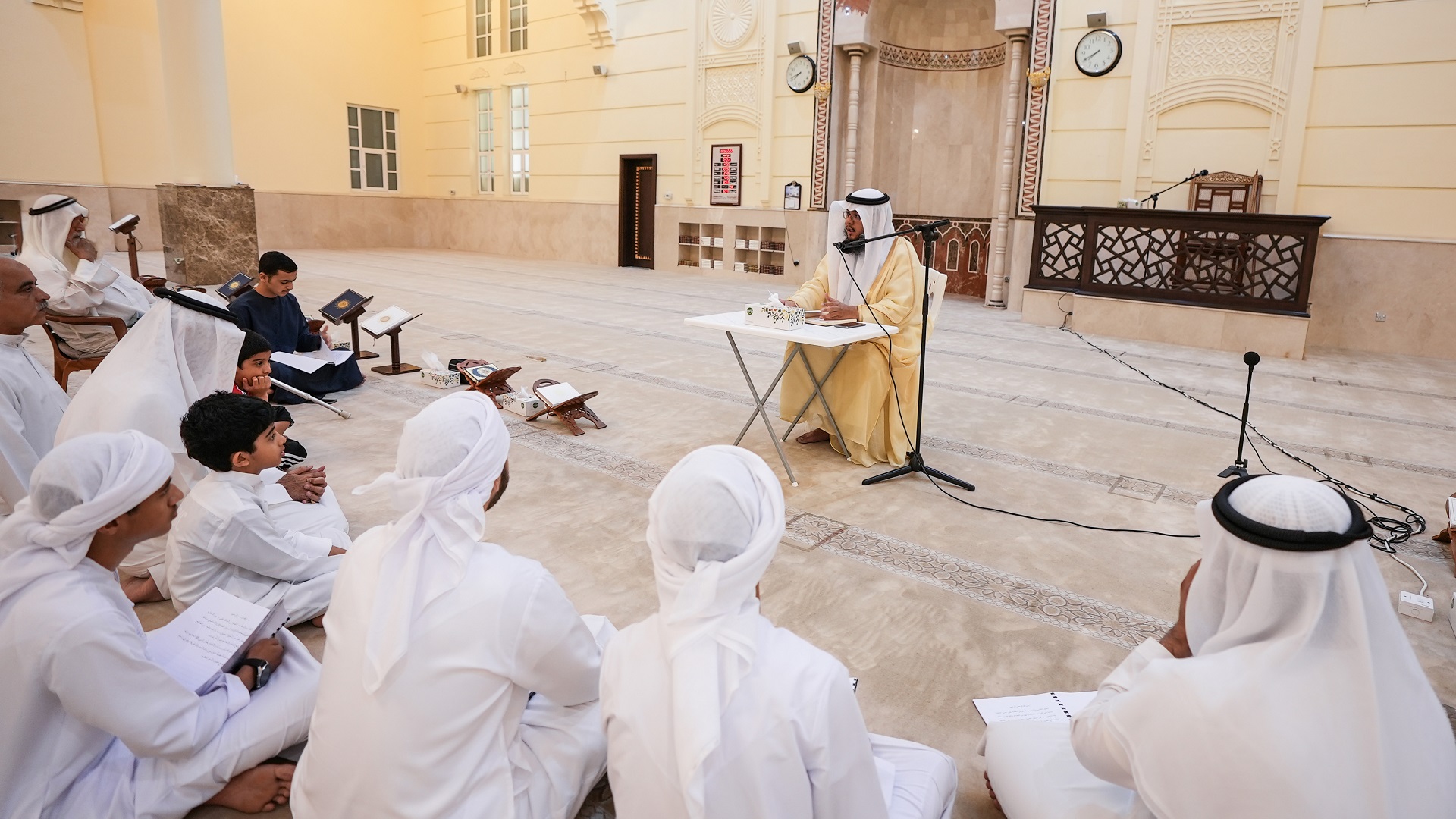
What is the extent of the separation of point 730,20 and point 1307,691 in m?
12.4

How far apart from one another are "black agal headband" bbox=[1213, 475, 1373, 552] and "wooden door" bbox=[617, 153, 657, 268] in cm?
1299

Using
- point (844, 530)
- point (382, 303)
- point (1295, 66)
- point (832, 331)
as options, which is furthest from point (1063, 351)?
point (382, 303)

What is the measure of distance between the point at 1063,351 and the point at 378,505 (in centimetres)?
571

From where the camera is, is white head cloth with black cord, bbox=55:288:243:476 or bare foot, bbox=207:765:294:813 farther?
white head cloth with black cord, bbox=55:288:243:476

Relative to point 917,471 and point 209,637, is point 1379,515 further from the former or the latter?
point 209,637

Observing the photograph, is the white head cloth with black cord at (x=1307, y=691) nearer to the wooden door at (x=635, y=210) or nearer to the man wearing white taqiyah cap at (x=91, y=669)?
the man wearing white taqiyah cap at (x=91, y=669)

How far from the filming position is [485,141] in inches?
632

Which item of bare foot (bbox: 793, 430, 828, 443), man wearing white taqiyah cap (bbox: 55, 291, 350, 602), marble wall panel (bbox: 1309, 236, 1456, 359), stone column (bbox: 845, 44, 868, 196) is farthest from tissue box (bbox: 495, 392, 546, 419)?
stone column (bbox: 845, 44, 868, 196)

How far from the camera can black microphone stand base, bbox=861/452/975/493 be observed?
3.73m

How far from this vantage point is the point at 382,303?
349 inches

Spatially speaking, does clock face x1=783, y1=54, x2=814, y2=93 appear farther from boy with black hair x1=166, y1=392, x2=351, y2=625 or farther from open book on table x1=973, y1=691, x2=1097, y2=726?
open book on table x1=973, y1=691, x2=1097, y2=726

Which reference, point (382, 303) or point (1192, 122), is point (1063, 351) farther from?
point (382, 303)

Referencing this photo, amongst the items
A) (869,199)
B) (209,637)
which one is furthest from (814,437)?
(209,637)

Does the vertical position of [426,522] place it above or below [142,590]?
above
